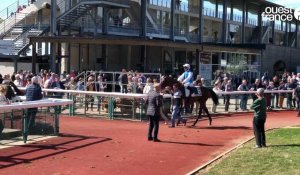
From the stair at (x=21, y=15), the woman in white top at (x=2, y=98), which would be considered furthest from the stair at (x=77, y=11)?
the woman in white top at (x=2, y=98)

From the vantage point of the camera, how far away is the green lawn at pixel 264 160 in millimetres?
10641

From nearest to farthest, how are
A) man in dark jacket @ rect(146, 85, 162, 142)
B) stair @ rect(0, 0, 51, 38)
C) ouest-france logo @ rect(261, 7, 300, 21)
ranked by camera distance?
man in dark jacket @ rect(146, 85, 162, 142), stair @ rect(0, 0, 51, 38), ouest-france logo @ rect(261, 7, 300, 21)

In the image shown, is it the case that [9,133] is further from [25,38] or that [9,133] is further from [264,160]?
[25,38]

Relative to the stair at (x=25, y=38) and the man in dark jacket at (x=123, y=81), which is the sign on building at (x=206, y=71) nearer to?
the man in dark jacket at (x=123, y=81)

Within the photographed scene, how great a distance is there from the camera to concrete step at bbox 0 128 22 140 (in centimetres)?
1395

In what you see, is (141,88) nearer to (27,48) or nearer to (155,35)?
(27,48)

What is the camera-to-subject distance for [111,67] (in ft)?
162

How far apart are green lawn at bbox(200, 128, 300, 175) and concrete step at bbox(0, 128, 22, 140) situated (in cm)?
590

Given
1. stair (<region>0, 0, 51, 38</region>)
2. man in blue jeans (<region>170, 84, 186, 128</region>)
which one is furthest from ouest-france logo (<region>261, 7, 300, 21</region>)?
man in blue jeans (<region>170, 84, 186, 128</region>)

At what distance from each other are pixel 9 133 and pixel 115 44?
22082 mm

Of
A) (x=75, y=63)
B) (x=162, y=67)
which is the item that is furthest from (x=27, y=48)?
(x=162, y=67)

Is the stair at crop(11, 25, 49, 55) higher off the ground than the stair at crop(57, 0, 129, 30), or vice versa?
the stair at crop(57, 0, 129, 30)

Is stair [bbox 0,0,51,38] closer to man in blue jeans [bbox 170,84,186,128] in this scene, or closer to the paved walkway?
the paved walkway

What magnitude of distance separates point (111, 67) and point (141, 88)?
932 inches
